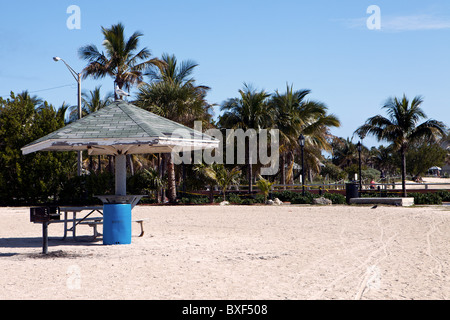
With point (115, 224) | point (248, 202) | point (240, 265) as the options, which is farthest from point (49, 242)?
point (248, 202)

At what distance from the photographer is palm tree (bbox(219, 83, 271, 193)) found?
32.4 m

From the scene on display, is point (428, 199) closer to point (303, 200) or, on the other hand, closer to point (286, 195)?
point (303, 200)

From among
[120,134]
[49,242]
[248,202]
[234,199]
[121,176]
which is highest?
[120,134]

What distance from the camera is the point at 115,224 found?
419 inches

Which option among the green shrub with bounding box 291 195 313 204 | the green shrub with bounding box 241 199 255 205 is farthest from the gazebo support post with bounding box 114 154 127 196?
the green shrub with bounding box 291 195 313 204

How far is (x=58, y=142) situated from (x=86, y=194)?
19688 mm

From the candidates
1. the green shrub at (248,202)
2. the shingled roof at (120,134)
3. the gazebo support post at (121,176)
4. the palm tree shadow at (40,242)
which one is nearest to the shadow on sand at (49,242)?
the palm tree shadow at (40,242)

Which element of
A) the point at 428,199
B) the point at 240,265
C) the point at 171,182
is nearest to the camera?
→ the point at 240,265

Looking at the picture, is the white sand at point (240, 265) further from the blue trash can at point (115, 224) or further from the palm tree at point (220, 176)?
the palm tree at point (220, 176)

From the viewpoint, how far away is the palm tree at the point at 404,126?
30219 mm

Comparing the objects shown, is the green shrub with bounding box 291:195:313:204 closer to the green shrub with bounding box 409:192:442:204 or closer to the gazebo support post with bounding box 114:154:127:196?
the green shrub with bounding box 409:192:442:204

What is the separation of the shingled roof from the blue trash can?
1372 mm

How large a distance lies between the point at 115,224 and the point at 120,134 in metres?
1.91

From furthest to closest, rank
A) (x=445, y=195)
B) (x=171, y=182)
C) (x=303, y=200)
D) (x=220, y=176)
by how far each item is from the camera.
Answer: (x=171, y=182)
(x=220, y=176)
(x=303, y=200)
(x=445, y=195)
